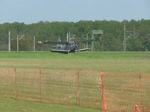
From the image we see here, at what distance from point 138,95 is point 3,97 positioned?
857cm

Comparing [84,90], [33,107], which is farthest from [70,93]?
[33,107]

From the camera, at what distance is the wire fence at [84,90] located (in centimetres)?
2128

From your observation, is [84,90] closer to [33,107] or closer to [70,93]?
[70,93]

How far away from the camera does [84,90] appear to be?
28.1 m

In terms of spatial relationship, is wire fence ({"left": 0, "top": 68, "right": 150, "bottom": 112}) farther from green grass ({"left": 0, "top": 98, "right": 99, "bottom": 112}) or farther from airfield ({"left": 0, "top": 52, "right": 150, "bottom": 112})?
green grass ({"left": 0, "top": 98, "right": 99, "bottom": 112})

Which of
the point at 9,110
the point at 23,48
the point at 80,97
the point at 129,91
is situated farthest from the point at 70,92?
the point at 23,48

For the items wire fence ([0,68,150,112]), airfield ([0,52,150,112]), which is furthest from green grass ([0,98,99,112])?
wire fence ([0,68,150,112])

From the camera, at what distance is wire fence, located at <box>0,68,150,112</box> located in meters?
21.3

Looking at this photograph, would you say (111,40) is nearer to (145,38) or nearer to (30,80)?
(145,38)

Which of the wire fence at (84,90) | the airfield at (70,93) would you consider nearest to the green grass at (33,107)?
the airfield at (70,93)

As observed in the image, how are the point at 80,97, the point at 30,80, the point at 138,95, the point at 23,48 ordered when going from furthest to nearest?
the point at 23,48 < the point at 30,80 < the point at 80,97 < the point at 138,95

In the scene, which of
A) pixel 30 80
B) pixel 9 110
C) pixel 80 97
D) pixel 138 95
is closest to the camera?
pixel 9 110

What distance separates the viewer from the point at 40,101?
24938 millimetres

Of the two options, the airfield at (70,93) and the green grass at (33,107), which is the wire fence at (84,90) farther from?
the green grass at (33,107)
